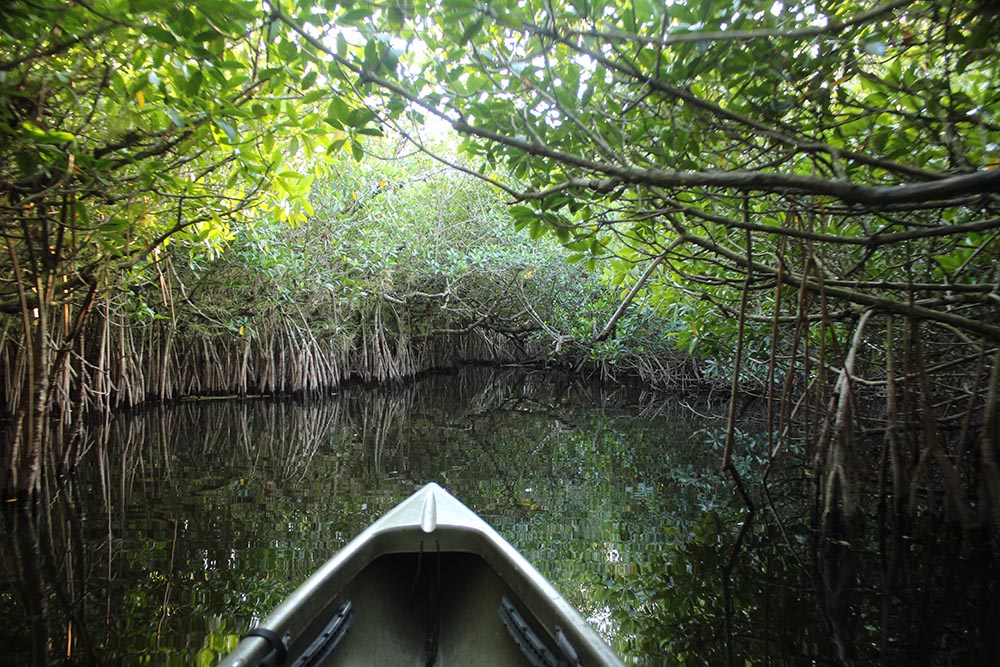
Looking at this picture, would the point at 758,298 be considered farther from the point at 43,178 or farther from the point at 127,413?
the point at 127,413

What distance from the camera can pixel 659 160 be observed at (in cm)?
284

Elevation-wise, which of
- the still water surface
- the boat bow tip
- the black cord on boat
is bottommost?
the still water surface

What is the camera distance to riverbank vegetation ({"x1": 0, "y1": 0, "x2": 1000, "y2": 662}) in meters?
2.06

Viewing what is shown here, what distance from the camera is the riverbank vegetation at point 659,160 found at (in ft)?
6.77

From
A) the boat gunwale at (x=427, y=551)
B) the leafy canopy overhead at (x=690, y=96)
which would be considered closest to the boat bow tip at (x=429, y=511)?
the boat gunwale at (x=427, y=551)

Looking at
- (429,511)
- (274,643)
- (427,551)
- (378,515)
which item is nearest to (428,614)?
(427,551)

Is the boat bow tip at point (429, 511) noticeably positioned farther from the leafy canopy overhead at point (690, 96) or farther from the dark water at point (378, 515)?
the leafy canopy overhead at point (690, 96)

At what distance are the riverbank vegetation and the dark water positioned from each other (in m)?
0.33

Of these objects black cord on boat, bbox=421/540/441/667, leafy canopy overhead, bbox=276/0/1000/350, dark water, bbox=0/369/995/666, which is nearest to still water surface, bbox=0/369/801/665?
dark water, bbox=0/369/995/666

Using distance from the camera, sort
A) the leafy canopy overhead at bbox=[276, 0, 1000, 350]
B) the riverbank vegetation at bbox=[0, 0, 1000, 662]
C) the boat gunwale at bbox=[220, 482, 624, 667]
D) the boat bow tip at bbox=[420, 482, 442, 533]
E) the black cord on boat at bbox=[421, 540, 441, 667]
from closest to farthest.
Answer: the boat gunwale at bbox=[220, 482, 624, 667]
the leafy canopy overhead at bbox=[276, 0, 1000, 350]
the riverbank vegetation at bbox=[0, 0, 1000, 662]
the black cord on boat at bbox=[421, 540, 441, 667]
the boat bow tip at bbox=[420, 482, 442, 533]

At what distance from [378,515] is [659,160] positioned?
2.90m

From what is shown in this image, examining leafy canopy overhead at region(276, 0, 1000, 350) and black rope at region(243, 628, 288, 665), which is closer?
black rope at region(243, 628, 288, 665)

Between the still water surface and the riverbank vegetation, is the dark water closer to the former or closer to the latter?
the still water surface

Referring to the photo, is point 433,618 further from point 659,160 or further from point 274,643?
point 659,160
